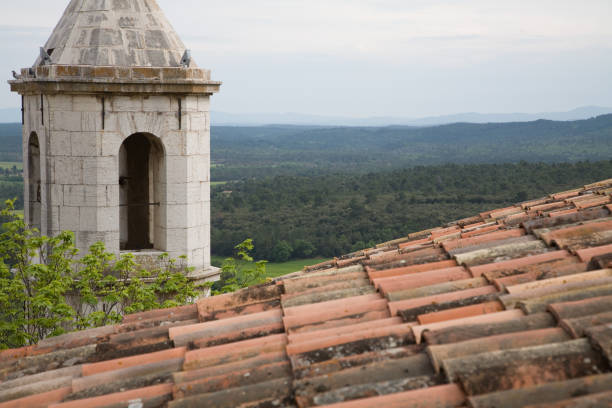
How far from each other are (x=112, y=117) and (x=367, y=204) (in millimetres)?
51117

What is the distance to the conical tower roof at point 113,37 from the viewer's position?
834 centimetres

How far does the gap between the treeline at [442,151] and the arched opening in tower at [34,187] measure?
3668 inches

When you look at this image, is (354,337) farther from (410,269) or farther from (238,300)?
(238,300)

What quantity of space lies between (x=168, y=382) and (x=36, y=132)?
19.2 ft

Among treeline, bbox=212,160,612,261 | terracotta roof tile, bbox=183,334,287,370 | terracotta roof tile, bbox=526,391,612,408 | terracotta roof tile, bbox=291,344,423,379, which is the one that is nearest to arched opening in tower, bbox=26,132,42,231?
terracotta roof tile, bbox=183,334,287,370

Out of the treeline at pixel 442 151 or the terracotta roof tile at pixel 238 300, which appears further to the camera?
A: the treeline at pixel 442 151

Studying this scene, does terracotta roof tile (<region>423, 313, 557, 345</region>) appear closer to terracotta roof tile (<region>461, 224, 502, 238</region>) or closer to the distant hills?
terracotta roof tile (<region>461, 224, 502, 238</region>)

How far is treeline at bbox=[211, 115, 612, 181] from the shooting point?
117 m

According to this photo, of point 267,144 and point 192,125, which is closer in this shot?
point 192,125

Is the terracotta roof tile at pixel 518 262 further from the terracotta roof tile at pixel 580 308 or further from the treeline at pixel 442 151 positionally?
the treeline at pixel 442 151

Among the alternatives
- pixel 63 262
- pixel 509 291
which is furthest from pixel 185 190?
pixel 509 291

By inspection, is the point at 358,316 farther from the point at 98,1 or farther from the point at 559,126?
the point at 559,126

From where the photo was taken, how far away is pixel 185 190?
343 inches

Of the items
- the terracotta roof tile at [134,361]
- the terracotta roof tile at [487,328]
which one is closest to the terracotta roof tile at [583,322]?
the terracotta roof tile at [487,328]
